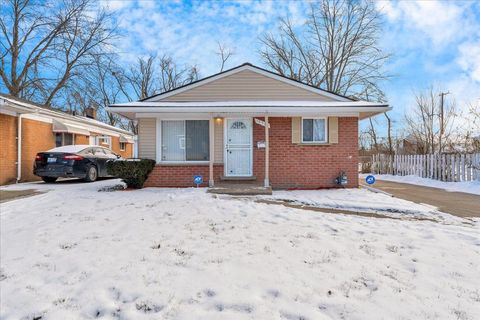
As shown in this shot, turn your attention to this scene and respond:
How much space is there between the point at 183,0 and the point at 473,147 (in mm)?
14699

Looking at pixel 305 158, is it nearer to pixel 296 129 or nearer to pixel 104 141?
pixel 296 129

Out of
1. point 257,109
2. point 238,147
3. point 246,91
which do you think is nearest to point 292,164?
point 238,147

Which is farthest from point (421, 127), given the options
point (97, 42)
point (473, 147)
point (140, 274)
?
point (97, 42)

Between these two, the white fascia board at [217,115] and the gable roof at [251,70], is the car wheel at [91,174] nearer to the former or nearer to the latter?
the white fascia board at [217,115]

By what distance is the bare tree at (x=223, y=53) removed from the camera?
30.7m

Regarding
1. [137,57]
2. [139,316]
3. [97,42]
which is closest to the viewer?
[139,316]

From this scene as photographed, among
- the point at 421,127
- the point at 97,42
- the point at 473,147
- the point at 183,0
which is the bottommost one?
the point at 473,147

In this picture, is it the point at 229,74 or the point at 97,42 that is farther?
the point at 97,42

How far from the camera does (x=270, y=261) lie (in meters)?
3.35

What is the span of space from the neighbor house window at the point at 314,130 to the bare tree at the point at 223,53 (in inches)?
936

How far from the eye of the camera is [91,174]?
11641 mm

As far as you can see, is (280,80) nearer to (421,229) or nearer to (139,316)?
(421,229)

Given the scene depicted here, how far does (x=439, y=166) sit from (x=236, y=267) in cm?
1311

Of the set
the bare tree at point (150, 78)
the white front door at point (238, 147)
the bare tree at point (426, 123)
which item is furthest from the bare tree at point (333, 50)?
the white front door at point (238, 147)
